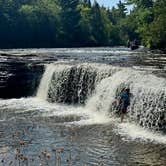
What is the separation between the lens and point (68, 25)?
101688 millimetres

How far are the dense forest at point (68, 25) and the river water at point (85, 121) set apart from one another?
36.1 m

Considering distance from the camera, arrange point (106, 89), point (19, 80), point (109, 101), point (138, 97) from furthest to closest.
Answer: point (19, 80) → point (106, 89) → point (109, 101) → point (138, 97)

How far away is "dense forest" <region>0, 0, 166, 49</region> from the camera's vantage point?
80.4 metres

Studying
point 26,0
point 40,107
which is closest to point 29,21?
point 26,0

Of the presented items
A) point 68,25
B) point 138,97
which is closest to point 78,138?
point 138,97

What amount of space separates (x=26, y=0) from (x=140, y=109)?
9891 cm

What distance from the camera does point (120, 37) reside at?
376 feet

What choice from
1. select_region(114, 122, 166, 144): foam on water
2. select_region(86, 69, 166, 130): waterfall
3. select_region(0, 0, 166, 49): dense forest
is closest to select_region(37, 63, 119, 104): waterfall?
select_region(86, 69, 166, 130): waterfall

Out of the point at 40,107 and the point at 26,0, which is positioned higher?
the point at 26,0

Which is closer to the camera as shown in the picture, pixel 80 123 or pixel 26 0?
pixel 80 123

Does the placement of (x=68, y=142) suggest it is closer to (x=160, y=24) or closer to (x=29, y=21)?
(x=160, y=24)

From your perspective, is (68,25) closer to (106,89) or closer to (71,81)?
(71,81)

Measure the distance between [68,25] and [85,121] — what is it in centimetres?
8187

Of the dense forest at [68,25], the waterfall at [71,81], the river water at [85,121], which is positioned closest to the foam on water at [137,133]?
the river water at [85,121]
